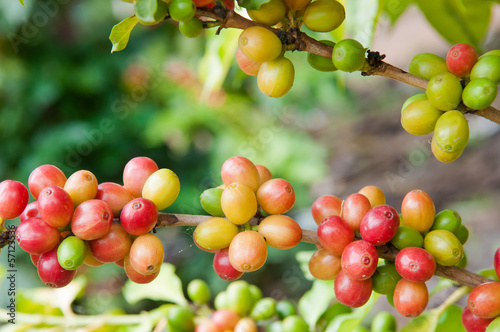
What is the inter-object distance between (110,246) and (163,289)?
0.44 metres

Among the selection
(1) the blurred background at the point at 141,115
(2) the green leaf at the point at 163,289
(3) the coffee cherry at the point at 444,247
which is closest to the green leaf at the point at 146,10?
(3) the coffee cherry at the point at 444,247

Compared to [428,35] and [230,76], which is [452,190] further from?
[428,35]

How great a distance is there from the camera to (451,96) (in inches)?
20.1

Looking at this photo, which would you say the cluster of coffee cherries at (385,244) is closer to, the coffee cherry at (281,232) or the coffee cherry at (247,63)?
the coffee cherry at (281,232)

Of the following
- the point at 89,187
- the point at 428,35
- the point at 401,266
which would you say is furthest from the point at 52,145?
the point at 428,35

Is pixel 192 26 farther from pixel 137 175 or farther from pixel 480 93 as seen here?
pixel 480 93

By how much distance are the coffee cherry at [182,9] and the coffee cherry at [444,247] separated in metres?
0.36

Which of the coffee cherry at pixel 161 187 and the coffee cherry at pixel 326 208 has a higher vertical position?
the coffee cherry at pixel 161 187

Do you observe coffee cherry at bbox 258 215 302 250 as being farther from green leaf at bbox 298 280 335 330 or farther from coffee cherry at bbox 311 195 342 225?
green leaf at bbox 298 280 335 330

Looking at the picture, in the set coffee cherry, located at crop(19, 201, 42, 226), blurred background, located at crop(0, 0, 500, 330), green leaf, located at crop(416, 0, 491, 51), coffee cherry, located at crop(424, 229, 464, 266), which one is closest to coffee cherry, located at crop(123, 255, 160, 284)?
coffee cherry, located at crop(19, 201, 42, 226)

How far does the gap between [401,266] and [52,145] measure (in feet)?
7.38

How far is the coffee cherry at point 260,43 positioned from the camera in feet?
1.62

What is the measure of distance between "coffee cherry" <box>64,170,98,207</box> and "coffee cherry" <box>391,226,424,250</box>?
345mm

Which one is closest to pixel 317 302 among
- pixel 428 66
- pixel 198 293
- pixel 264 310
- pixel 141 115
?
pixel 264 310
